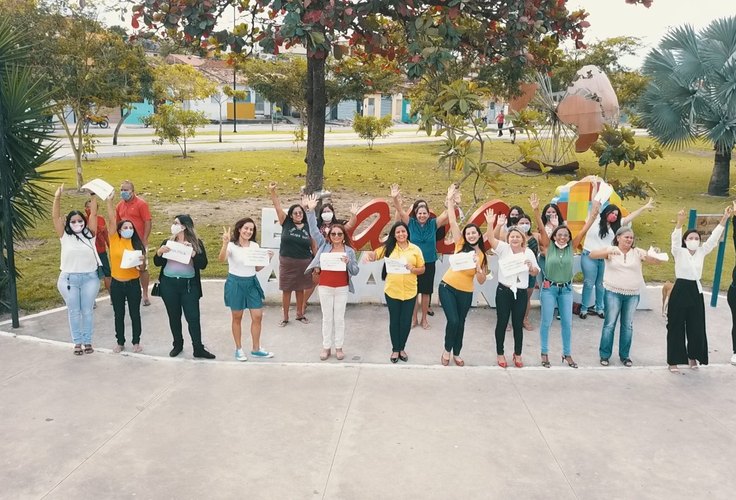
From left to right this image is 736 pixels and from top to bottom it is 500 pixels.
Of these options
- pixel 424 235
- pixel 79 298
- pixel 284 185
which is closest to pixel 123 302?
pixel 79 298

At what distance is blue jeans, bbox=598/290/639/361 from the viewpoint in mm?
6836

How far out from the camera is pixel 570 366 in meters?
6.96

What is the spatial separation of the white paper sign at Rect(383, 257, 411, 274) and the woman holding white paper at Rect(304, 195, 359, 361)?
1.32 ft

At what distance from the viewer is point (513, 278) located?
6625 millimetres

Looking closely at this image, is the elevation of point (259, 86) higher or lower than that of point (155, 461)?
higher

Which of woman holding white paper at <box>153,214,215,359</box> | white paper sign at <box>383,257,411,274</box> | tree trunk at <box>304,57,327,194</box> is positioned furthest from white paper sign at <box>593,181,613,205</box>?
woman holding white paper at <box>153,214,215,359</box>

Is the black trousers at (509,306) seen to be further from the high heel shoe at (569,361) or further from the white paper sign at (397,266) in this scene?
the white paper sign at (397,266)

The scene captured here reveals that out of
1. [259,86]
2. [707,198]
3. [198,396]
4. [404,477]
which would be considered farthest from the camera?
[259,86]

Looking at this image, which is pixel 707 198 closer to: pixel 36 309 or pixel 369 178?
pixel 369 178

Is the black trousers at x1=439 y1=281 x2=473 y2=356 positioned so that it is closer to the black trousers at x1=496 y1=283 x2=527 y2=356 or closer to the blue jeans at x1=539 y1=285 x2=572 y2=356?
the black trousers at x1=496 y1=283 x2=527 y2=356

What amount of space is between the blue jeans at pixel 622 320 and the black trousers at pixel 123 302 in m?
4.97

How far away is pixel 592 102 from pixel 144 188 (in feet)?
44.9

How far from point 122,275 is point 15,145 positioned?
2.59 meters

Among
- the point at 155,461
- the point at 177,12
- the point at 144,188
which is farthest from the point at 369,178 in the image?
the point at 155,461
